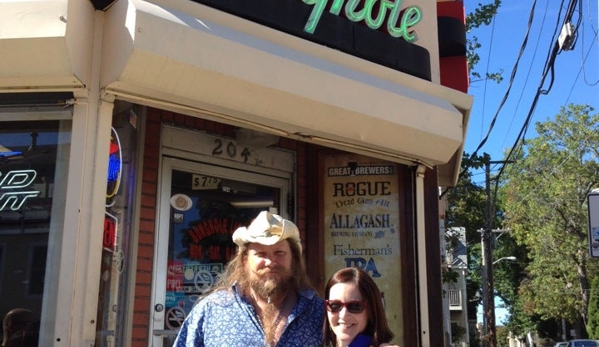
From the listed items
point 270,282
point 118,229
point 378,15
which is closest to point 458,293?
point 378,15

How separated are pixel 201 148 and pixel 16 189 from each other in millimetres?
1831

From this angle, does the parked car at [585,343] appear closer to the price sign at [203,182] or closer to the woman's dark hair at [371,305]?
the price sign at [203,182]

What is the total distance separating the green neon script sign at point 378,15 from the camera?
15.4 ft

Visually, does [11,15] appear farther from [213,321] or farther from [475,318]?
[475,318]

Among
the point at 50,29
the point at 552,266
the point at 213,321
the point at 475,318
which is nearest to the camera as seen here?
the point at 213,321

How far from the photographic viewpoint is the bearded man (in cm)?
272

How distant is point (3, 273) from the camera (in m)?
3.64

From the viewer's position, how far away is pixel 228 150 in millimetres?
5477

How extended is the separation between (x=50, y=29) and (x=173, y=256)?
223 centimetres

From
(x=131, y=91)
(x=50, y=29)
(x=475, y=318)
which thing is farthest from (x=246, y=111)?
(x=475, y=318)

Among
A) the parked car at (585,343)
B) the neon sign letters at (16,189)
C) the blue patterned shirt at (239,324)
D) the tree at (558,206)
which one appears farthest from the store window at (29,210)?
the tree at (558,206)

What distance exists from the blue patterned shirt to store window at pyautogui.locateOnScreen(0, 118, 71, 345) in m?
1.11

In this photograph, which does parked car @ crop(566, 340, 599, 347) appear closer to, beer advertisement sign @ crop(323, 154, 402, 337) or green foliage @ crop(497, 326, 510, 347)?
beer advertisement sign @ crop(323, 154, 402, 337)

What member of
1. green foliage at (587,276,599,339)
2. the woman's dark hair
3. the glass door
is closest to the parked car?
green foliage at (587,276,599,339)
